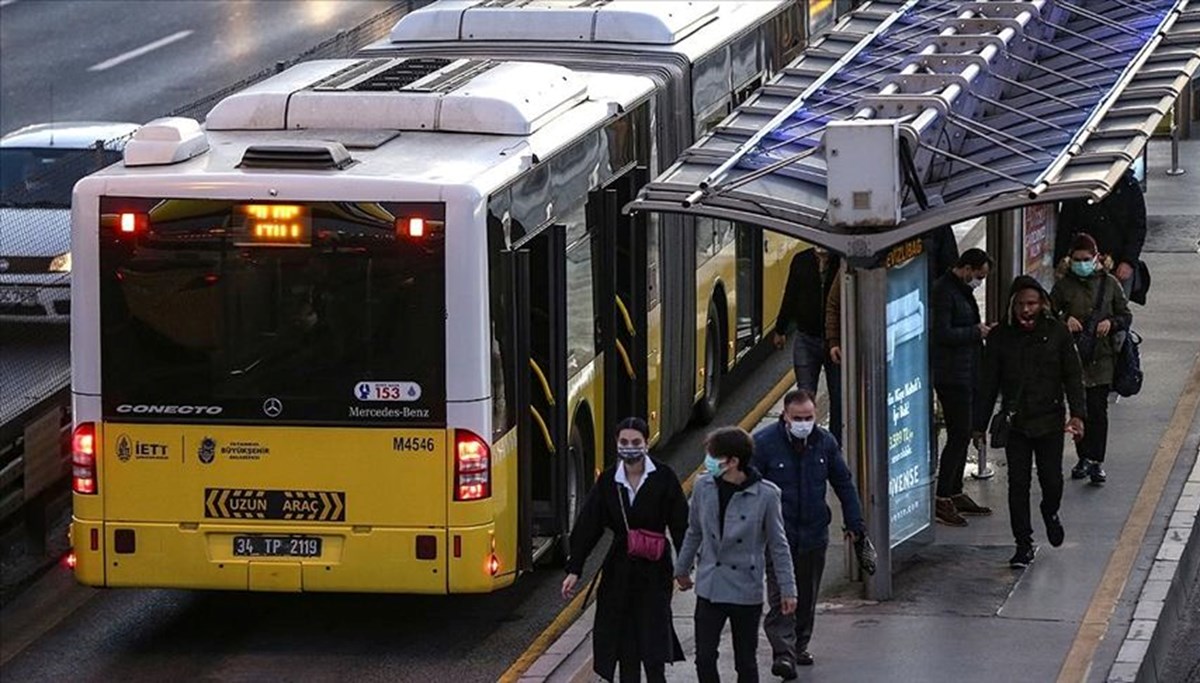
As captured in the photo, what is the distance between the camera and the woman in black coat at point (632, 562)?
1234 centimetres

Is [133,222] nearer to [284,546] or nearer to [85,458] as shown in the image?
[85,458]

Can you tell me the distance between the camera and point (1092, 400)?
55.5 ft

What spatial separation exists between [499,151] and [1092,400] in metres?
4.57

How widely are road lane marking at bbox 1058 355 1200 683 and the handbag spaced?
2.20 metres

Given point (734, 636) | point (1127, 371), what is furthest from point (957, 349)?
point (734, 636)

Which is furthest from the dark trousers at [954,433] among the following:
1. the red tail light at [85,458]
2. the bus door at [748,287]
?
the red tail light at [85,458]

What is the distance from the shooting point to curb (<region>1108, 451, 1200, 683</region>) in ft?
43.6

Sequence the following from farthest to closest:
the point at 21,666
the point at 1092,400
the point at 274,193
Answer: the point at 1092,400
the point at 21,666
the point at 274,193

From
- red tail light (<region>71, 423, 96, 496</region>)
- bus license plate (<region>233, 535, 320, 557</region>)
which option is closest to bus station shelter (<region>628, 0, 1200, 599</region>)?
bus license plate (<region>233, 535, 320, 557</region>)

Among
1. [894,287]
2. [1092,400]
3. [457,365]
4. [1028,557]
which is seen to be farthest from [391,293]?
[1092,400]

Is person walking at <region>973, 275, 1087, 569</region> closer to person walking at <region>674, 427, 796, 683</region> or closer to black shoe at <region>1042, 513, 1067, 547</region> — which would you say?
black shoe at <region>1042, 513, 1067, 547</region>

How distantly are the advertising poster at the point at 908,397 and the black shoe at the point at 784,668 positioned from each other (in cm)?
185

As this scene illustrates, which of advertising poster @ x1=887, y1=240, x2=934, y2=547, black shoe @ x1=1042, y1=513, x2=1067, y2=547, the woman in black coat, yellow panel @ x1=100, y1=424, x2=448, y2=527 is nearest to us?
the woman in black coat

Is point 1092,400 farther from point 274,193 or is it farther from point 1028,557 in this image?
point 274,193
